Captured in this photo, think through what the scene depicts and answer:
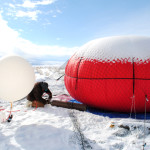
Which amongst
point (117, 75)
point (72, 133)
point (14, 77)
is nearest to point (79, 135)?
point (72, 133)

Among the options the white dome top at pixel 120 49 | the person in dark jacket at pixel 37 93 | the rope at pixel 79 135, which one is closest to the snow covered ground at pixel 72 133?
the rope at pixel 79 135

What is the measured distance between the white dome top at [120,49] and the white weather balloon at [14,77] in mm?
1883

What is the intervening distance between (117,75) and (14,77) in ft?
8.80

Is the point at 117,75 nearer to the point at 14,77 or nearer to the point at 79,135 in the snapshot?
the point at 79,135

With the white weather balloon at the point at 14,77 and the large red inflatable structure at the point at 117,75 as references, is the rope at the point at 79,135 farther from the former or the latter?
the white weather balloon at the point at 14,77

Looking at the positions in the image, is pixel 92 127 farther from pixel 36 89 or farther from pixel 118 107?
pixel 36 89

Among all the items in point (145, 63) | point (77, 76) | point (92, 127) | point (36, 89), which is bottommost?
point (92, 127)

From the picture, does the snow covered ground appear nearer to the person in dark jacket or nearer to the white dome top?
the person in dark jacket

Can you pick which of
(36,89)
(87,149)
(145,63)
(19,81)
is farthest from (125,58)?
(36,89)

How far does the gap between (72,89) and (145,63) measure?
7.69 ft

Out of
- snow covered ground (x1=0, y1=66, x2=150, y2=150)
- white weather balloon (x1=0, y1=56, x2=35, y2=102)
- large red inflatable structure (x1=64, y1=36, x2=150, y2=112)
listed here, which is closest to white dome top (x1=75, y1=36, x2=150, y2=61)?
large red inflatable structure (x1=64, y1=36, x2=150, y2=112)

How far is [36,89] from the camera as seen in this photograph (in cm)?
525

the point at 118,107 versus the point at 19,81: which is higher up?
the point at 19,81

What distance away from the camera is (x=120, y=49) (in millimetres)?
4125
